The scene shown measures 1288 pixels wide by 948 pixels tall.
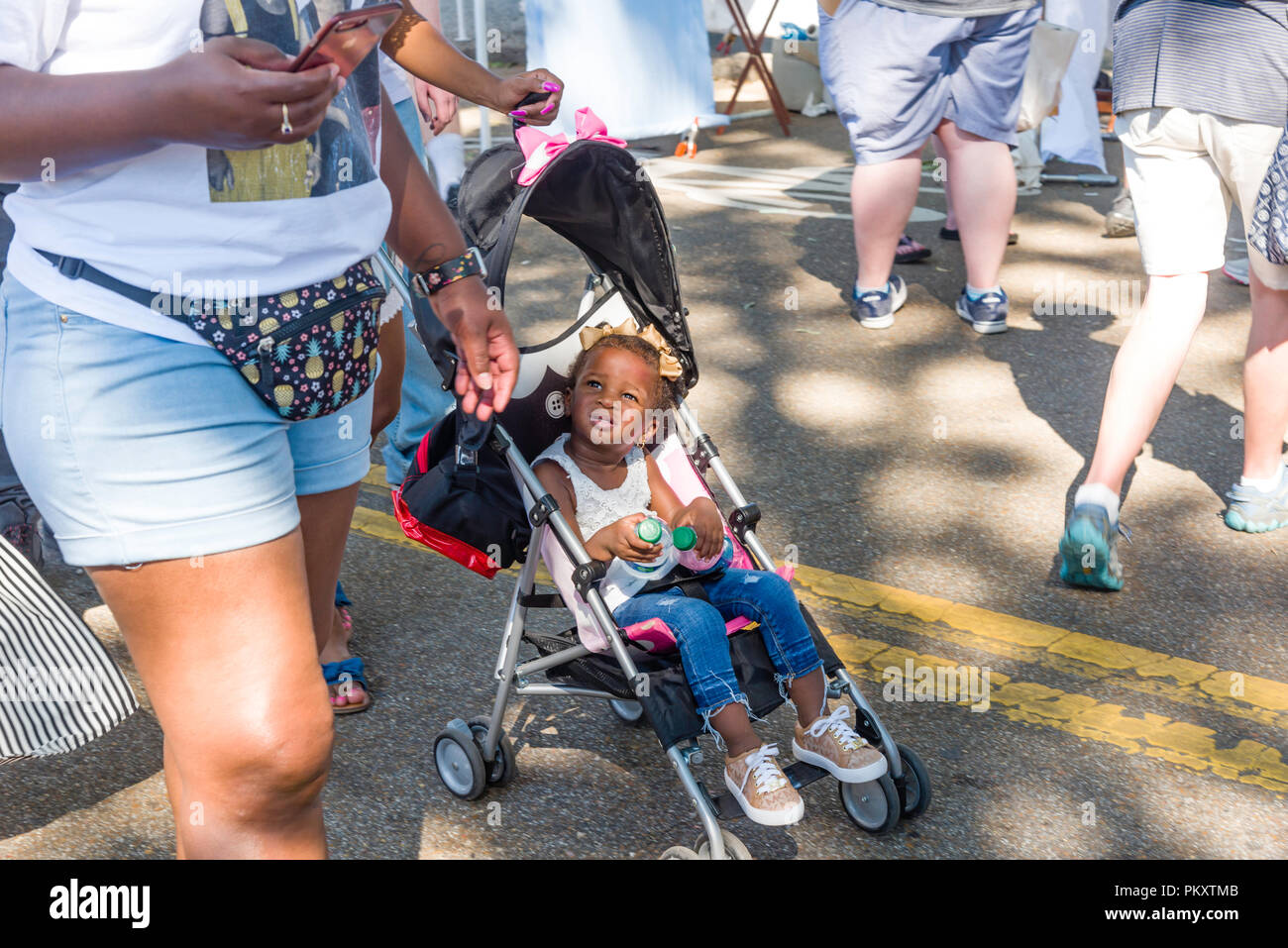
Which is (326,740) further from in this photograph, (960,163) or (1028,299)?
(1028,299)

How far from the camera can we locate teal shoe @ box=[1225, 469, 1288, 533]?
13.3 feet

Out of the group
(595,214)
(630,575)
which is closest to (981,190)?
(595,214)

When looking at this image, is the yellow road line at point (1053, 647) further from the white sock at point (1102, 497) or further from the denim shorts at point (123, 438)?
the denim shorts at point (123, 438)

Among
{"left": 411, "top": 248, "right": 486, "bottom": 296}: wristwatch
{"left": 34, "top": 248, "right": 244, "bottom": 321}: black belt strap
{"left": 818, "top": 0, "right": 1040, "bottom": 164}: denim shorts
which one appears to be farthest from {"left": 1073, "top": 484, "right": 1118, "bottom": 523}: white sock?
{"left": 34, "top": 248, "right": 244, "bottom": 321}: black belt strap

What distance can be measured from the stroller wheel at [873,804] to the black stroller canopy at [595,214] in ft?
3.41

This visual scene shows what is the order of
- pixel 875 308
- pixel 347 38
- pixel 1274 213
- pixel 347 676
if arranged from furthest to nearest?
pixel 875 308, pixel 1274 213, pixel 347 676, pixel 347 38

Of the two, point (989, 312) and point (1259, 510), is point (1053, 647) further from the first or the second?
point (989, 312)

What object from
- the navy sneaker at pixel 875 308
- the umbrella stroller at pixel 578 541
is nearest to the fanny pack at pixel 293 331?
the umbrella stroller at pixel 578 541

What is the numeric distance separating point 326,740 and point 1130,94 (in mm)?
2978

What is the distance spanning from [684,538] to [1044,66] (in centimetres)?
463

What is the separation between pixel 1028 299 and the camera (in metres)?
6.07

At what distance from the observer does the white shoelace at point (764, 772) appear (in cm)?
256

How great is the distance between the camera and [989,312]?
562 centimetres

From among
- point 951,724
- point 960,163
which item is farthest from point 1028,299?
point 951,724
